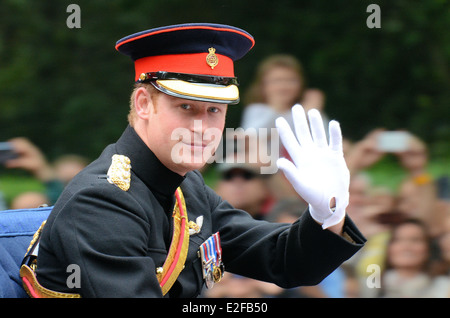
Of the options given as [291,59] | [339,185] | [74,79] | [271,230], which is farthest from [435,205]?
[74,79]

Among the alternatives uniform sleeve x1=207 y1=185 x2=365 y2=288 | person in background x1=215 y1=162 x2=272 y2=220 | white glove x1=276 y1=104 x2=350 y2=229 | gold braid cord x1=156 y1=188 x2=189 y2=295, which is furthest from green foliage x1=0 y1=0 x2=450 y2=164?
white glove x1=276 y1=104 x2=350 y2=229

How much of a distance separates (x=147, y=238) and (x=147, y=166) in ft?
0.62

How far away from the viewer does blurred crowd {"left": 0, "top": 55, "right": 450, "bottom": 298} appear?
296 centimetres

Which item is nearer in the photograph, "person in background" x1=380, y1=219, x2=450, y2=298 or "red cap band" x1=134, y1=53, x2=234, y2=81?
"red cap band" x1=134, y1=53, x2=234, y2=81

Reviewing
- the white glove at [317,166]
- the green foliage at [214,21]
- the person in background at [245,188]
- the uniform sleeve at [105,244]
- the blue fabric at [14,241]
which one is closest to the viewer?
the uniform sleeve at [105,244]

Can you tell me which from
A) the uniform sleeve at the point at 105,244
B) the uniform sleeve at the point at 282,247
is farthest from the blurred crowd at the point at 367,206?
the uniform sleeve at the point at 105,244

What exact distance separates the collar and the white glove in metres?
0.30

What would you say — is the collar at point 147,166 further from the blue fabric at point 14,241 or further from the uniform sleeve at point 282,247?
the blue fabric at point 14,241

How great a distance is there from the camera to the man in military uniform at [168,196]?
1657 millimetres

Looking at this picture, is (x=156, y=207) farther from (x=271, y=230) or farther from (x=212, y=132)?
(x=271, y=230)

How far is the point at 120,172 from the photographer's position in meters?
1.79

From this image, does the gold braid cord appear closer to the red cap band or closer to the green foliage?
the red cap band

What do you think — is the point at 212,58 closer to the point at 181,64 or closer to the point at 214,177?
the point at 181,64
